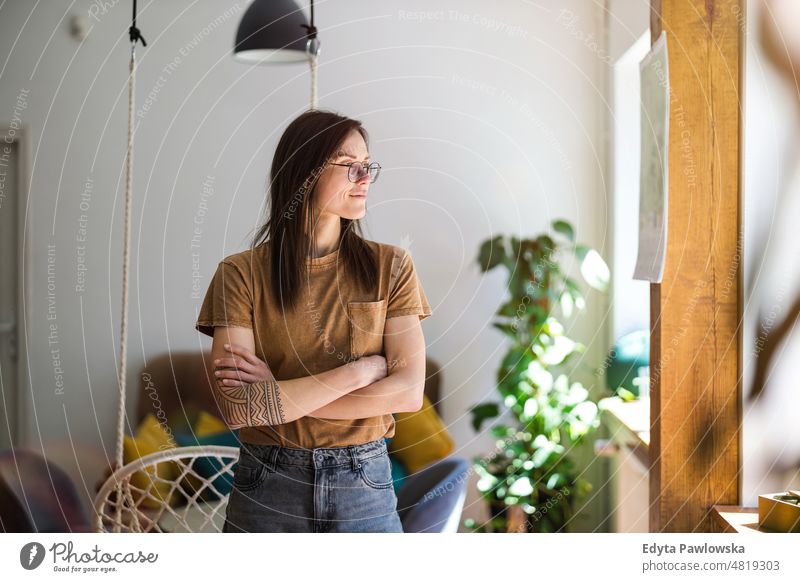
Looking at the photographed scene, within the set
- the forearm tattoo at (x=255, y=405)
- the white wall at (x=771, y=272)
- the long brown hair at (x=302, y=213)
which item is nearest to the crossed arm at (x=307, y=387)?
the forearm tattoo at (x=255, y=405)

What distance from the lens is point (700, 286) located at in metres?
1.37

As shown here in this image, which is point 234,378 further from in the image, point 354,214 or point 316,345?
point 354,214

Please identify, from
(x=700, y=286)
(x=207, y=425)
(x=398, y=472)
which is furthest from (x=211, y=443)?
(x=700, y=286)

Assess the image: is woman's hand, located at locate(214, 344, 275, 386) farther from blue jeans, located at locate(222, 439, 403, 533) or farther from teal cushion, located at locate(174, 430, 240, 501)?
teal cushion, located at locate(174, 430, 240, 501)

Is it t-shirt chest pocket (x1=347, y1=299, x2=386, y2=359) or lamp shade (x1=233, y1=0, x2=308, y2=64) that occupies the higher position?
lamp shade (x1=233, y1=0, x2=308, y2=64)

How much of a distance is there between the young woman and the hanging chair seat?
16cm

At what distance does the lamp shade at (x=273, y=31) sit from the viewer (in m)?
1.35

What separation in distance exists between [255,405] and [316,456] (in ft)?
0.43

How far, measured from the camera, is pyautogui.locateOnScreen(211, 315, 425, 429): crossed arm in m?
1.16

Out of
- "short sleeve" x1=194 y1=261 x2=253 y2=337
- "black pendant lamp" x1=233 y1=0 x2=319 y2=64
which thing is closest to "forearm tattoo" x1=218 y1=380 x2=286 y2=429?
"short sleeve" x1=194 y1=261 x2=253 y2=337

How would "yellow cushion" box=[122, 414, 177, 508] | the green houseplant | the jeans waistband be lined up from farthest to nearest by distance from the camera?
the green houseplant, "yellow cushion" box=[122, 414, 177, 508], the jeans waistband

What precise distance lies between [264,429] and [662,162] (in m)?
0.89
